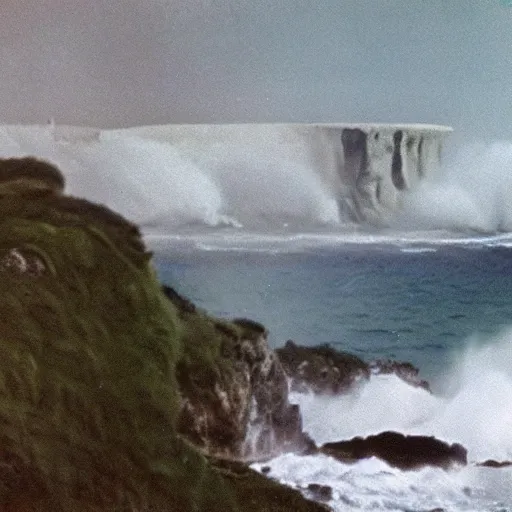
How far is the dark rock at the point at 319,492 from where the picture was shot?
56.7 inches

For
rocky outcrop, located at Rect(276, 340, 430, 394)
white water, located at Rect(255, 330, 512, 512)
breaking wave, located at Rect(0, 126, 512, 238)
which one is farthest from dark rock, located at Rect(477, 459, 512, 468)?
breaking wave, located at Rect(0, 126, 512, 238)

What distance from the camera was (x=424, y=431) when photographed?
1.45 m

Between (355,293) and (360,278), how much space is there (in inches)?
1.4

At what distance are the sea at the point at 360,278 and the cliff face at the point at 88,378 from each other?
9 centimetres

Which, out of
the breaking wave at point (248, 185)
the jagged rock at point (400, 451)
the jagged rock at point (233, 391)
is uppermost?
the breaking wave at point (248, 185)

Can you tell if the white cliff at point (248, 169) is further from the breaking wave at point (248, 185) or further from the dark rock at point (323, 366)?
the dark rock at point (323, 366)

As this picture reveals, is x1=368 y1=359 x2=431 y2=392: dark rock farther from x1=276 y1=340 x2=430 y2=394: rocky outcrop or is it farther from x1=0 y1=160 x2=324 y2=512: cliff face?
x1=0 y1=160 x2=324 y2=512: cliff face

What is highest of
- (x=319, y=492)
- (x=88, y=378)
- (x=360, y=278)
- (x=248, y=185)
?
(x=248, y=185)

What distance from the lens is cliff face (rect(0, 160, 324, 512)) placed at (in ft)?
4.66

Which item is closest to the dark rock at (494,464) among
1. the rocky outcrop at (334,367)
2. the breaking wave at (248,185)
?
the rocky outcrop at (334,367)

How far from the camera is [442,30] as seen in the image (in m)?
1.46

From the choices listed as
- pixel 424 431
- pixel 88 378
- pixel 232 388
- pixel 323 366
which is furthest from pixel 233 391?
pixel 424 431

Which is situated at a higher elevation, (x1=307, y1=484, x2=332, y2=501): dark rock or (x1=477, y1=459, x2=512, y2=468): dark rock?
(x1=477, y1=459, x2=512, y2=468): dark rock

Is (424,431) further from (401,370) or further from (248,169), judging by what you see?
(248,169)
